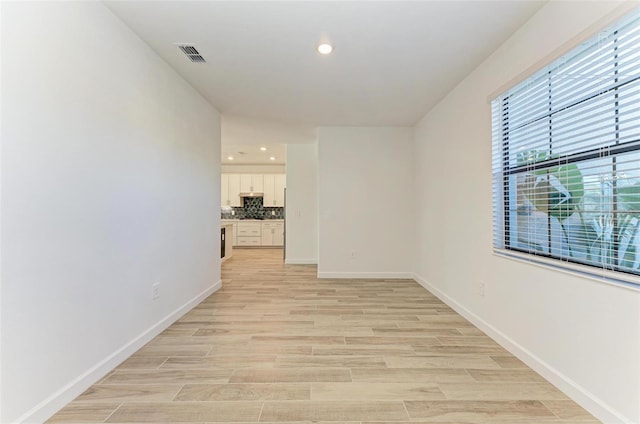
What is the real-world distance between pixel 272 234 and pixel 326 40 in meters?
6.66

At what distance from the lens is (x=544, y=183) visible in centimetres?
189

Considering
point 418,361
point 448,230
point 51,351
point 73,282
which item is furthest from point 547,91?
point 51,351

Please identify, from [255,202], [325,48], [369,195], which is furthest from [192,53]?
[255,202]

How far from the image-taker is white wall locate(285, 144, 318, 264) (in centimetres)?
582

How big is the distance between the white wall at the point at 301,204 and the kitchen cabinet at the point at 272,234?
2.49 metres

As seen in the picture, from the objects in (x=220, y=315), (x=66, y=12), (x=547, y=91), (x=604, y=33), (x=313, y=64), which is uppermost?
(x=313, y=64)

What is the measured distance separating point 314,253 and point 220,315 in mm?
3144

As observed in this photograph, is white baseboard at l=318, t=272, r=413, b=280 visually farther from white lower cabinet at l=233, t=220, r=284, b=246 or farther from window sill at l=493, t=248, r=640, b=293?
white lower cabinet at l=233, t=220, r=284, b=246

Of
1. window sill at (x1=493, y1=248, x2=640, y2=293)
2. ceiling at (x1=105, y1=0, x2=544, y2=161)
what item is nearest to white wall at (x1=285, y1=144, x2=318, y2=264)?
ceiling at (x1=105, y1=0, x2=544, y2=161)

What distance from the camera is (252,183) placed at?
27.8ft

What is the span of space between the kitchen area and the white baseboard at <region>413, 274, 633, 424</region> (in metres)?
6.24

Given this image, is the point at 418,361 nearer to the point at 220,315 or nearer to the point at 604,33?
the point at 220,315

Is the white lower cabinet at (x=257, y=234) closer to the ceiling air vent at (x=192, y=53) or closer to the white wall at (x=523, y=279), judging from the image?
the white wall at (x=523, y=279)

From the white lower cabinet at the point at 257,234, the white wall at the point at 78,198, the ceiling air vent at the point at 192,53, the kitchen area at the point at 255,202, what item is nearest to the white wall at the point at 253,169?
the kitchen area at the point at 255,202
